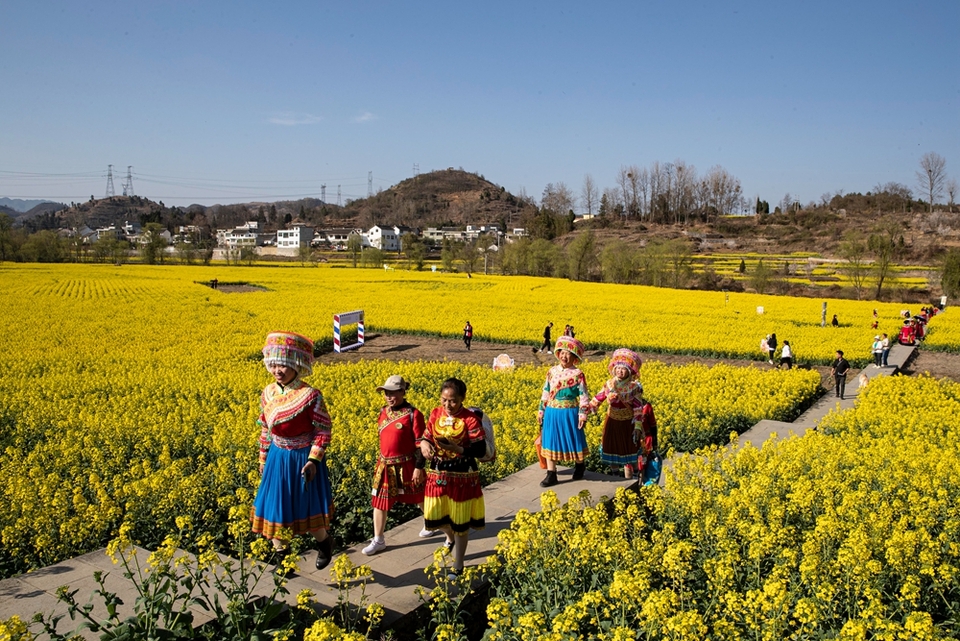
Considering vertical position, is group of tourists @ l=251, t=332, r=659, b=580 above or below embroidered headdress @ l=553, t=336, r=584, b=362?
below

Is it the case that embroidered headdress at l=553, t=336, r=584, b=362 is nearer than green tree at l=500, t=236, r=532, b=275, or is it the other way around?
embroidered headdress at l=553, t=336, r=584, b=362

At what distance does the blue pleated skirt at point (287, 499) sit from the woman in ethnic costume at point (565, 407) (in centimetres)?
318

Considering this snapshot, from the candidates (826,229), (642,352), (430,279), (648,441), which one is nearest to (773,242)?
(826,229)

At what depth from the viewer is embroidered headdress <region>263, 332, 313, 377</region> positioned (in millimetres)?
5492

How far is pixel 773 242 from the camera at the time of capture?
92375 millimetres

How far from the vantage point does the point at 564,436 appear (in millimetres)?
7891

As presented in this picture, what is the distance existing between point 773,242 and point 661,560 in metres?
96.8

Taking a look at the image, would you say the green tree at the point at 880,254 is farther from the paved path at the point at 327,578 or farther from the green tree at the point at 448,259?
the paved path at the point at 327,578

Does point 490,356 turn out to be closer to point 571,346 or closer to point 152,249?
point 571,346

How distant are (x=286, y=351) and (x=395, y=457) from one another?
4.67ft

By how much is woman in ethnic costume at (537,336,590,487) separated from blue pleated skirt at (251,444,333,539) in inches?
125

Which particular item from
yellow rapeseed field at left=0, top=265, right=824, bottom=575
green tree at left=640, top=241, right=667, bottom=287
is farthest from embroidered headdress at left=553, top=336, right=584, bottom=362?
green tree at left=640, top=241, right=667, bottom=287

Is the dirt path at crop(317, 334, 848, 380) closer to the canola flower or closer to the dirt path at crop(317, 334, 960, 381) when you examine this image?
the dirt path at crop(317, 334, 960, 381)

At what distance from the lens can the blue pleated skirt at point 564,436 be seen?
25.7 ft
